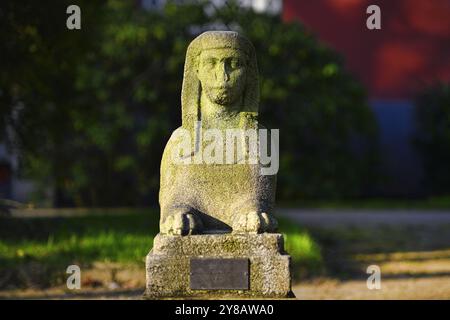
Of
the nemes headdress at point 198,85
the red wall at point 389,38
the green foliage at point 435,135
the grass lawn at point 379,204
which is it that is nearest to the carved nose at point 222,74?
the nemes headdress at point 198,85

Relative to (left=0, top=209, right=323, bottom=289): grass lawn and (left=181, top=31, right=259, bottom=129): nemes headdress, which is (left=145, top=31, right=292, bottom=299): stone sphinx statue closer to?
(left=181, top=31, right=259, bottom=129): nemes headdress

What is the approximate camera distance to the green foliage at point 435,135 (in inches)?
814

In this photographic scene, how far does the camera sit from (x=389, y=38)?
64.8 feet

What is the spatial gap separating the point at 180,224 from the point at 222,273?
46 centimetres

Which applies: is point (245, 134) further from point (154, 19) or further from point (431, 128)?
point (431, 128)

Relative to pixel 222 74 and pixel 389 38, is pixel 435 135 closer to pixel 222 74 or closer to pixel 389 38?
pixel 389 38

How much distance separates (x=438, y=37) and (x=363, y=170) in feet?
12.8

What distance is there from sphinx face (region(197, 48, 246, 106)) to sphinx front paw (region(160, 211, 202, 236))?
913 mm

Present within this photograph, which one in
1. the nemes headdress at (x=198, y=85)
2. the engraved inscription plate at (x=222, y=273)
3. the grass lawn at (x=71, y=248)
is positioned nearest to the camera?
the engraved inscription plate at (x=222, y=273)

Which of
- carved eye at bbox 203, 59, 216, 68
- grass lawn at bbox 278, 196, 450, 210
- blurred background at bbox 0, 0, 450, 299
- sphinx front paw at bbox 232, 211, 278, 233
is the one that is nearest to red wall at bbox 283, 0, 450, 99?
blurred background at bbox 0, 0, 450, 299

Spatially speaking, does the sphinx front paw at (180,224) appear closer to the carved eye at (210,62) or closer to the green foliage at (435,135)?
the carved eye at (210,62)

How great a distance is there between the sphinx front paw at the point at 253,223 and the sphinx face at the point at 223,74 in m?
0.89

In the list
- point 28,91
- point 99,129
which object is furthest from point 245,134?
point 99,129

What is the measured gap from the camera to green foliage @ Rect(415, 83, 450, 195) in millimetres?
20688
